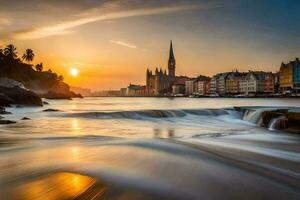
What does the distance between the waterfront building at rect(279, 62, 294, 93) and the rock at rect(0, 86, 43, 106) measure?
4286 inches

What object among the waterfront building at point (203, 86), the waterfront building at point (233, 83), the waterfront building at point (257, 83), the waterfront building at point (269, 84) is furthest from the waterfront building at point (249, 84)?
the waterfront building at point (203, 86)

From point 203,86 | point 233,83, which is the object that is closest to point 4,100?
point 233,83

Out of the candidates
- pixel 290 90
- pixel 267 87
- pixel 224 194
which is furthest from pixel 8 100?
pixel 267 87

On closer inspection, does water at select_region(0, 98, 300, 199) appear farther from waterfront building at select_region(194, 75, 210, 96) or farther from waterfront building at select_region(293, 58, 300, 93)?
waterfront building at select_region(194, 75, 210, 96)

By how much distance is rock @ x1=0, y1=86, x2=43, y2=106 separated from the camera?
145 ft

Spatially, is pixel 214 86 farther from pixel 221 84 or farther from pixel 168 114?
pixel 168 114

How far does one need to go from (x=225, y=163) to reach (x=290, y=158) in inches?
101

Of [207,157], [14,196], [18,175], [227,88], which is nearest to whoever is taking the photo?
[14,196]

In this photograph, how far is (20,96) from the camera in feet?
146

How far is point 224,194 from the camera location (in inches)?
200

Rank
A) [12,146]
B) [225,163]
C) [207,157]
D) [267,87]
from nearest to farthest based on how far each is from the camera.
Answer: [225,163] → [207,157] → [12,146] → [267,87]

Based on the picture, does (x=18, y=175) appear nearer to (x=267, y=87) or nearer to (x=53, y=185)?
(x=53, y=185)

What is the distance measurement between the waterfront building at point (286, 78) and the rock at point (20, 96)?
109 m

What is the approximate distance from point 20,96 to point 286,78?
114233 millimetres
